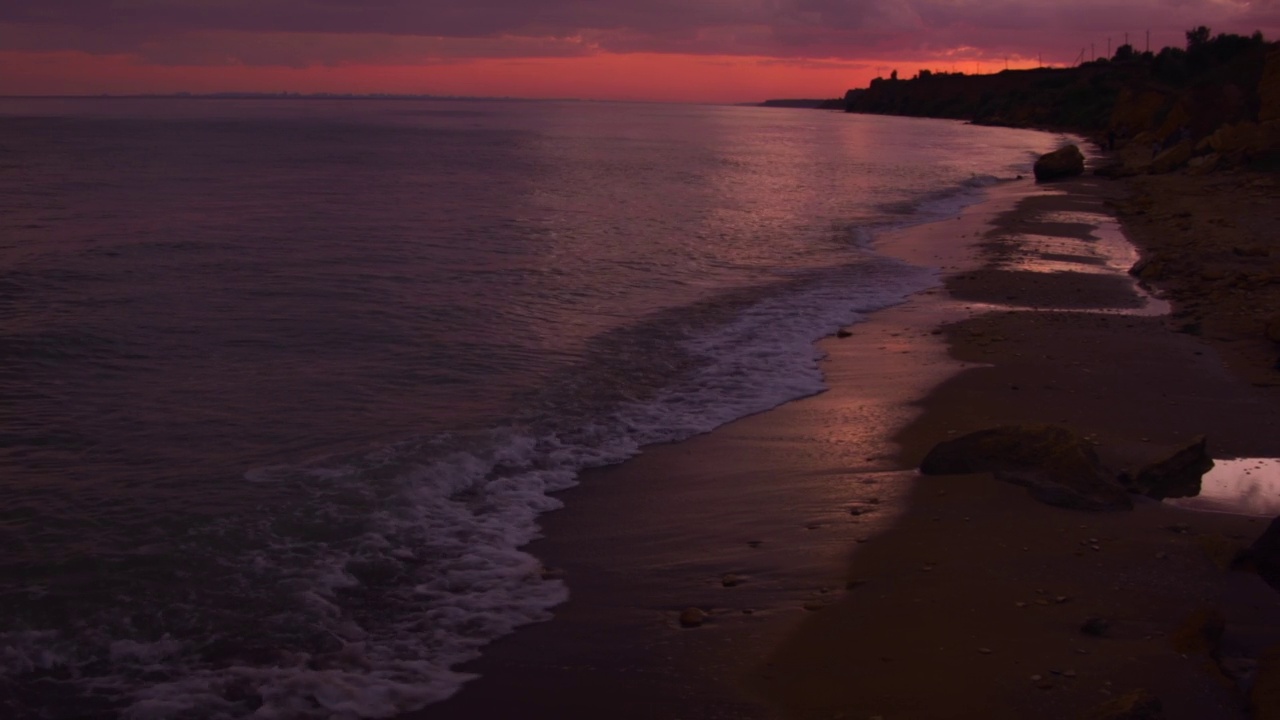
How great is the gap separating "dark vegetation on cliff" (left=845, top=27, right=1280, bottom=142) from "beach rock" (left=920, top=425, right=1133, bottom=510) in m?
35.3

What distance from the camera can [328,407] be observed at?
9.85 metres

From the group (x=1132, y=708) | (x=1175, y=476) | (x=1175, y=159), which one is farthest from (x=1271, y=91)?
(x=1132, y=708)

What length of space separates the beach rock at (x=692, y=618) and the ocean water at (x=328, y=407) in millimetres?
936

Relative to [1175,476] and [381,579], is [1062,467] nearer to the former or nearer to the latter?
[1175,476]

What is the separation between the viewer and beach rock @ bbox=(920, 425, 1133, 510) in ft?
21.9

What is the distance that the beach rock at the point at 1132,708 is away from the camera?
3977 mm

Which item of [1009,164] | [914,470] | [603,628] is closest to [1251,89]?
[1009,164]

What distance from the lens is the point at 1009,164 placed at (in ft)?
172

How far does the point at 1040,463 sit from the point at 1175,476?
0.93m

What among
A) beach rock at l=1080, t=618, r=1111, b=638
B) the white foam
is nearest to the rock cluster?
beach rock at l=1080, t=618, r=1111, b=638

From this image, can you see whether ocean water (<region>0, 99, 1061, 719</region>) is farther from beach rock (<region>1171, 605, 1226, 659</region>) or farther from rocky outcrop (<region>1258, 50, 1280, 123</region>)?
rocky outcrop (<region>1258, 50, 1280, 123</region>)

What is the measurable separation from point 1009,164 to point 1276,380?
4575cm

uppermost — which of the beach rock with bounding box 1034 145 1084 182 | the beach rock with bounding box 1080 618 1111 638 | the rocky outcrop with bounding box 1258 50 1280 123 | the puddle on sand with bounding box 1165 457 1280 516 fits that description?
the rocky outcrop with bounding box 1258 50 1280 123

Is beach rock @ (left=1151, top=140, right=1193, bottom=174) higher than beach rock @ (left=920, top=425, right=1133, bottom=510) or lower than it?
higher
